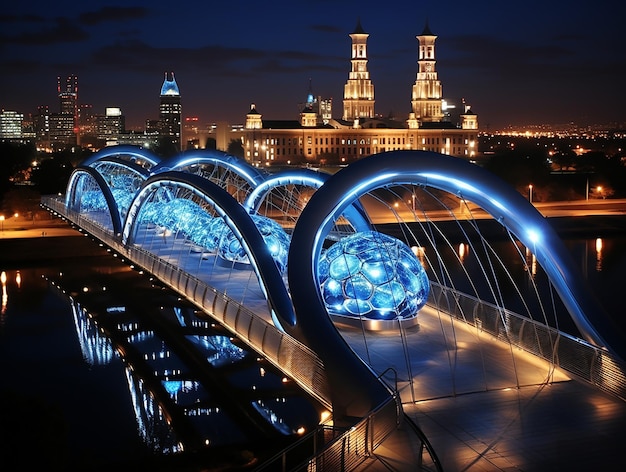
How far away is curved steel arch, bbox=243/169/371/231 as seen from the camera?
1024 inches

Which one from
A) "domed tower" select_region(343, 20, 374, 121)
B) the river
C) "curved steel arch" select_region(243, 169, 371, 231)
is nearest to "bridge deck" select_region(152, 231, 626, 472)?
the river

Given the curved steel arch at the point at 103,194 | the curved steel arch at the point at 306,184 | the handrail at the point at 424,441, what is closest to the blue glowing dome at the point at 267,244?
the curved steel arch at the point at 306,184

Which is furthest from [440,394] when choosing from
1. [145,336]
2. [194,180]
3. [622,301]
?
[622,301]

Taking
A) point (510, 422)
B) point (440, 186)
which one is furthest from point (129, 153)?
point (510, 422)

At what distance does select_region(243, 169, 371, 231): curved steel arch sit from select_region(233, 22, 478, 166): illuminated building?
71369mm

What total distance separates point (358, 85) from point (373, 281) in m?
109

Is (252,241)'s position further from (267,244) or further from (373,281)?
(267,244)

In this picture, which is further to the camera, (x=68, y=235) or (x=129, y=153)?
(x=129, y=153)

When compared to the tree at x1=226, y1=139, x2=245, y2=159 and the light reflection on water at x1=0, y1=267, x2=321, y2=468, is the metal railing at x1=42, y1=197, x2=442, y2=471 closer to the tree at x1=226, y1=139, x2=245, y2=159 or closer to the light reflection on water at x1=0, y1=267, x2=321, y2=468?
the light reflection on water at x1=0, y1=267, x2=321, y2=468

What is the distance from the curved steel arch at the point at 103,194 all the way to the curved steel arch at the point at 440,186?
21188 millimetres

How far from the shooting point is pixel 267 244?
24.2 meters

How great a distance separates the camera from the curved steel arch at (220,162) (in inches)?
1458

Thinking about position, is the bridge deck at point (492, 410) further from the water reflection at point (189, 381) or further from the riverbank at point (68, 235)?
the riverbank at point (68, 235)

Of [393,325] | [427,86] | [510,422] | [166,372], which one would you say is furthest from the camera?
[427,86]
